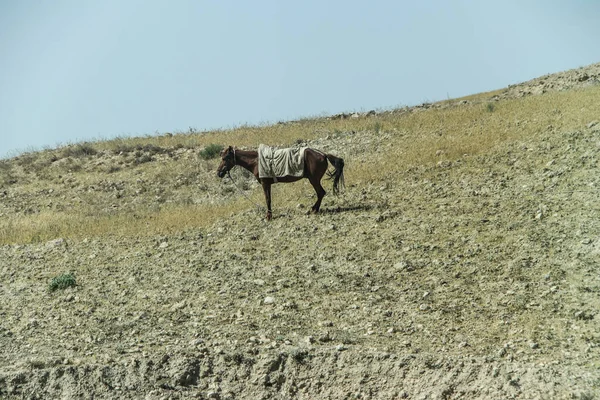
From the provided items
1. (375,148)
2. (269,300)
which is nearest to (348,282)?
(269,300)

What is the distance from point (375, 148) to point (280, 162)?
26.1 feet

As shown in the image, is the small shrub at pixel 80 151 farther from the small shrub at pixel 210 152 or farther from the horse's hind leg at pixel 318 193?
the horse's hind leg at pixel 318 193

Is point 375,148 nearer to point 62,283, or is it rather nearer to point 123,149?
point 123,149

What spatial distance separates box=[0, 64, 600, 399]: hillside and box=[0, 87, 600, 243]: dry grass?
134 mm

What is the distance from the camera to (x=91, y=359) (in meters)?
9.83

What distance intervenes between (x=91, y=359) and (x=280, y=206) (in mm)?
9011

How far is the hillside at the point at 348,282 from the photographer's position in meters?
9.13

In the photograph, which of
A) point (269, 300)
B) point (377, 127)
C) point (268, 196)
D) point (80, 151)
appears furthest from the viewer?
point (80, 151)

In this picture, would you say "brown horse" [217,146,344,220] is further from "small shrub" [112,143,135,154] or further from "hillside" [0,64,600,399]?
"small shrub" [112,143,135,154]

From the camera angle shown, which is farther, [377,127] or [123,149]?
[123,149]

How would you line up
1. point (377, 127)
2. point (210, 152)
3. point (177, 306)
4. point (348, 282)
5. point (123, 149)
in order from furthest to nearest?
point (123, 149) < point (210, 152) < point (377, 127) < point (348, 282) < point (177, 306)

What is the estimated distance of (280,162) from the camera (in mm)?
16625

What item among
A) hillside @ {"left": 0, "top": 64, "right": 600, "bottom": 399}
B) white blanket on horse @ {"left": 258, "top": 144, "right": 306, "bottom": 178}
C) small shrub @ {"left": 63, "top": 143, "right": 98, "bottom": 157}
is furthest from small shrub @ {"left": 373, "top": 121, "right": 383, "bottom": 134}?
small shrub @ {"left": 63, "top": 143, "right": 98, "bottom": 157}

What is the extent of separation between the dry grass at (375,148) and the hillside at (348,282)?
13cm
